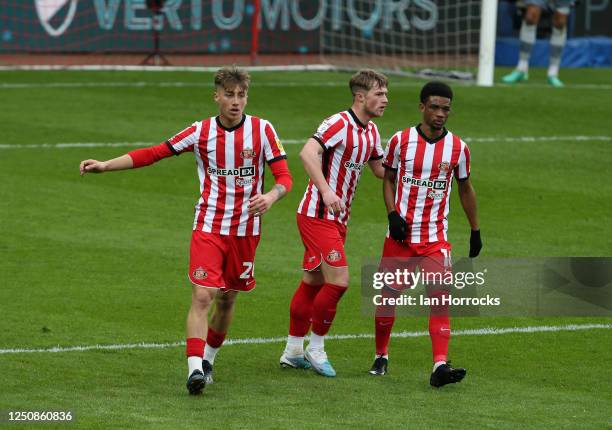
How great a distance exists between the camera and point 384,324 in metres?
8.72

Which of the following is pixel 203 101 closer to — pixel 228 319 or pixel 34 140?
pixel 34 140

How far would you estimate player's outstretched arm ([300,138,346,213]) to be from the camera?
828 centimetres

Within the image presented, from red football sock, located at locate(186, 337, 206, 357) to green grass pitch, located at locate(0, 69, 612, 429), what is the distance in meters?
0.25

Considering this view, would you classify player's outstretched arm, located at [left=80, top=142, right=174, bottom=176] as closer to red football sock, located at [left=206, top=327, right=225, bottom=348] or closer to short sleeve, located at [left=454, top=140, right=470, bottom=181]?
red football sock, located at [left=206, top=327, right=225, bottom=348]

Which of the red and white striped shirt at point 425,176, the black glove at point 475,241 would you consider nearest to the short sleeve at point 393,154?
the red and white striped shirt at point 425,176

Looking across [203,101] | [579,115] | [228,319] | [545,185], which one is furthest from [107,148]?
[228,319]

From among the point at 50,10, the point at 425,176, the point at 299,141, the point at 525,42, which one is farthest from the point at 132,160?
the point at 50,10

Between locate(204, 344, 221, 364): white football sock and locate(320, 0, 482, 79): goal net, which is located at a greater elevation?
locate(204, 344, 221, 364): white football sock

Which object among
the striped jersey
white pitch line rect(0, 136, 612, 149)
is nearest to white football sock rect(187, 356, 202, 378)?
the striped jersey

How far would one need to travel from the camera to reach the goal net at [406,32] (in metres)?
24.8

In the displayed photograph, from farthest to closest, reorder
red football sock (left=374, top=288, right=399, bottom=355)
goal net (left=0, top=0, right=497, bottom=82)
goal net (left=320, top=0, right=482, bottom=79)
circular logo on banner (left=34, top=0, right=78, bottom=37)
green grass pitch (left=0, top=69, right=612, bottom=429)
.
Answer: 1. goal net (left=320, top=0, right=482, bottom=79)
2. goal net (left=0, top=0, right=497, bottom=82)
3. circular logo on banner (left=34, top=0, right=78, bottom=37)
4. red football sock (left=374, top=288, right=399, bottom=355)
5. green grass pitch (left=0, top=69, right=612, bottom=429)

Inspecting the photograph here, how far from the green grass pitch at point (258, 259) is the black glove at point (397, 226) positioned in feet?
2.93

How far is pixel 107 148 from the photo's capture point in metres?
16.9

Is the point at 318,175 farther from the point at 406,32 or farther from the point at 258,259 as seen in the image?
the point at 406,32
